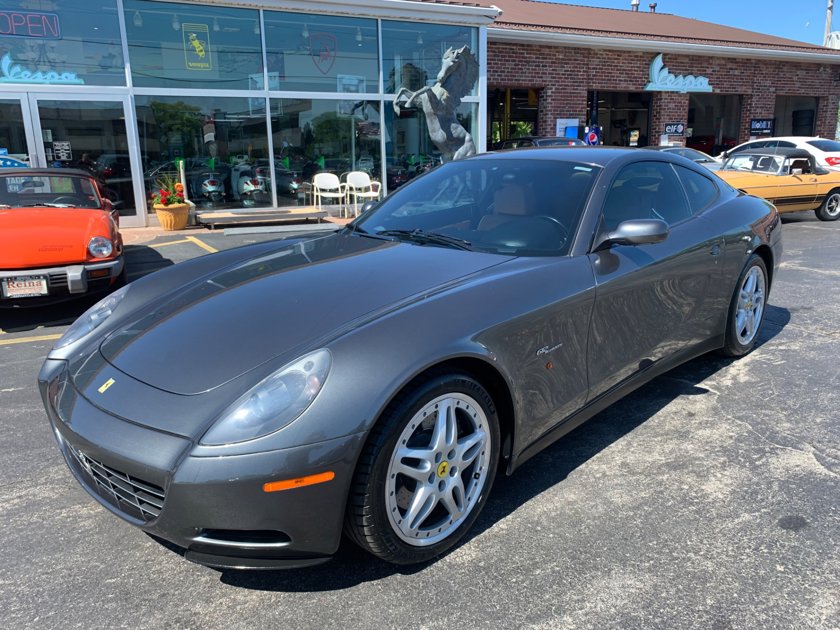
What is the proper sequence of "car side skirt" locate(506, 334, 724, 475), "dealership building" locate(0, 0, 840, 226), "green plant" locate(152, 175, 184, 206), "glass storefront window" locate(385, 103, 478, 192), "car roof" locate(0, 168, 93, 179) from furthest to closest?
1. "glass storefront window" locate(385, 103, 478, 192)
2. "green plant" locate(152, 175, 184, 206)
3. "dealership building" locate(0, 0, 840, 226)
4. "car roof" locate(0, 168, 93, 179)
5. "car side skirt" locate(506, 334, 724, 475)

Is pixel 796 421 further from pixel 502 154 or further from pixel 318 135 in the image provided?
pixel 318 135

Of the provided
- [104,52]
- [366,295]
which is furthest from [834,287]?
[104,52]

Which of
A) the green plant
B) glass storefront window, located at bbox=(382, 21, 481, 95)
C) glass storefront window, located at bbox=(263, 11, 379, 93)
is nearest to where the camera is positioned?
the green plant

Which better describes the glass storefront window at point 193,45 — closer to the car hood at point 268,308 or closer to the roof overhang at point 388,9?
the roof overhang at point 388,9

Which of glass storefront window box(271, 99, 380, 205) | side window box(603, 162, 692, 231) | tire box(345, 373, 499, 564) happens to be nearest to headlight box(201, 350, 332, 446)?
tire box(345, 373, 499, 564)

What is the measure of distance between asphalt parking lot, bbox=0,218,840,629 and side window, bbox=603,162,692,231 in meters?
1.11

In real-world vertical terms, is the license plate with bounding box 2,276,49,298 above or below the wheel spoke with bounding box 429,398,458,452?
below

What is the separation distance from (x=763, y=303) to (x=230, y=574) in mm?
3996

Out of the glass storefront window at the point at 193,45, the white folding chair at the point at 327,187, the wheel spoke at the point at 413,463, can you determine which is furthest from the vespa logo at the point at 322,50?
the wheel spoke at the point at 413,463

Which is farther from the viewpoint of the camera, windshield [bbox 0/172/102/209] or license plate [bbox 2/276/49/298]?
windshield [bbox 0/172/102/209]

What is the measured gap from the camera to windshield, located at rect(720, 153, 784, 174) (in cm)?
1109

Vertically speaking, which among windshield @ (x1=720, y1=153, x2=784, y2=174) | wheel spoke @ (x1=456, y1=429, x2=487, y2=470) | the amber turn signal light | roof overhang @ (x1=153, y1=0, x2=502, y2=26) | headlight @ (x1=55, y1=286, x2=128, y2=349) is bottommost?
wheel spoke @ (x1=456, y1=429, x2=487, y2=470)

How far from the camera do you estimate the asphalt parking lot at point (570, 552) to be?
210cm

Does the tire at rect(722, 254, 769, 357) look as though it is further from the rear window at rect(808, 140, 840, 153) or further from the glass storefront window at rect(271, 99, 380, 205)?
the rear window at rect(808, 140, 840, 153)
